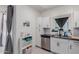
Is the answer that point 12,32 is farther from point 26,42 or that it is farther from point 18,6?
point 18,6

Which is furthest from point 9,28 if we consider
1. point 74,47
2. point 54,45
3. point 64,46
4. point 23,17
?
point 74,47

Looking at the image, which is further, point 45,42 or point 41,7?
point 45,42

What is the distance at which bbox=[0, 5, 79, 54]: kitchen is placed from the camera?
64.1 inches

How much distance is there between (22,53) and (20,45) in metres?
0.16


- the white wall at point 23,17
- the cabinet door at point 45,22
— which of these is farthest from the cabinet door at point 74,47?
the white wall at point 23,17

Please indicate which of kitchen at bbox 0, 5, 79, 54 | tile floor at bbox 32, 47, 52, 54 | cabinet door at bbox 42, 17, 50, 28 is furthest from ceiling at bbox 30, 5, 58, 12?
tile floor at bbox 32, 47, 52, 54

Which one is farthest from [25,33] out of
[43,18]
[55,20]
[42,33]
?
[55,20]

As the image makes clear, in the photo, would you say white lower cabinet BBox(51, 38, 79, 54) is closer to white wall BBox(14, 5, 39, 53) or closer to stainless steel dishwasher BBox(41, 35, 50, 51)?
stainless steel dishwasher BBox(41, 35, 50, 51)

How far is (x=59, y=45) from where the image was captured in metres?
1.80

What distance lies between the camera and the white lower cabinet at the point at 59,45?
5.64ft

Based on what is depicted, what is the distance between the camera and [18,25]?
1710 mm

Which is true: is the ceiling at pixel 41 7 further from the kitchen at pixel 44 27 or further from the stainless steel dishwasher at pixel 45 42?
the stainless steel dishwasher at pixel 45 42

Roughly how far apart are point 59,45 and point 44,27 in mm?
487

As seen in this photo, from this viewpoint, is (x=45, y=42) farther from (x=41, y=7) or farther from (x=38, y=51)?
(x=41, y=7)
